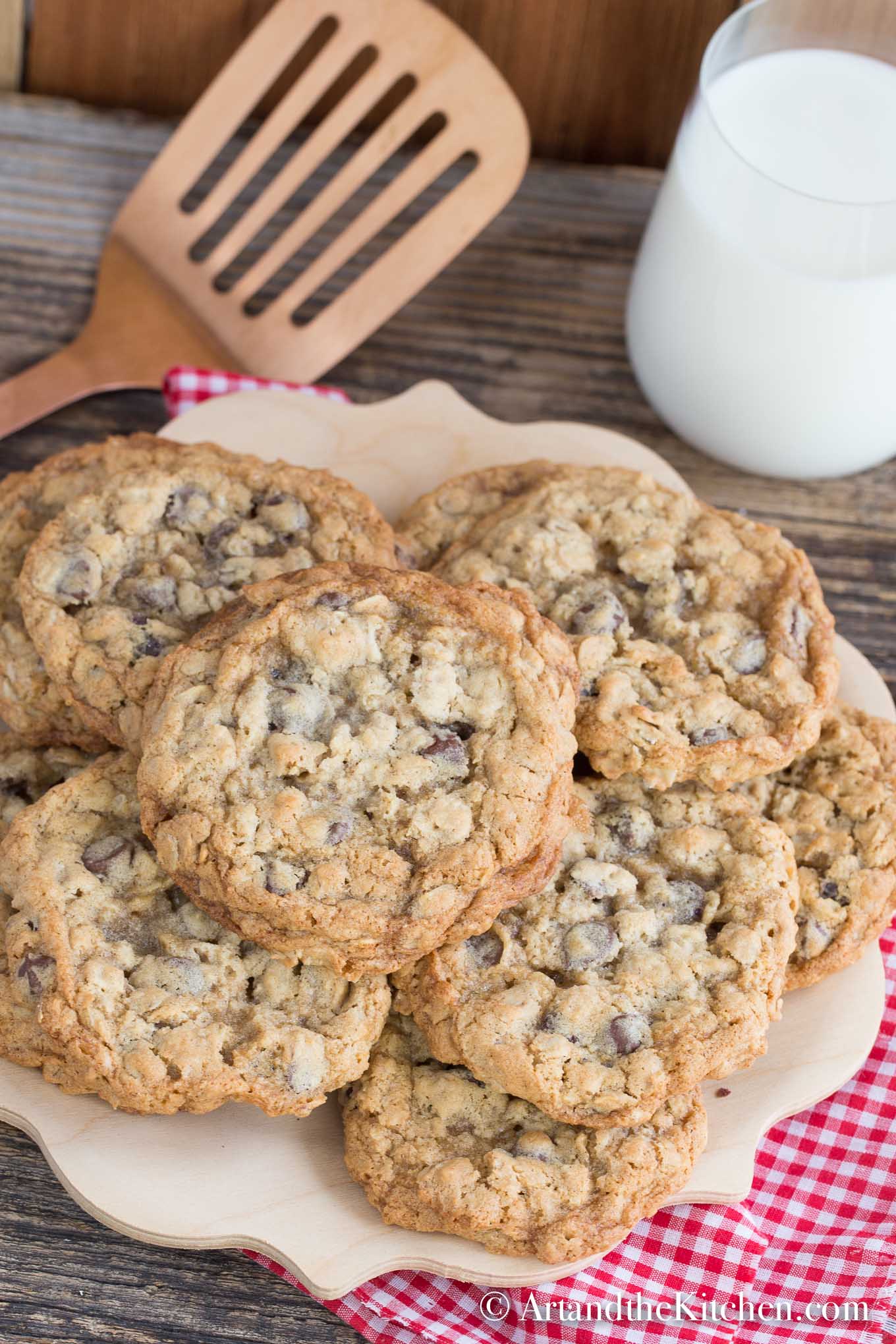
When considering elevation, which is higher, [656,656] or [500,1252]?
[656,656]

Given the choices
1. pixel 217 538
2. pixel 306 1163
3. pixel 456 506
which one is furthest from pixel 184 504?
pixel 306 1163

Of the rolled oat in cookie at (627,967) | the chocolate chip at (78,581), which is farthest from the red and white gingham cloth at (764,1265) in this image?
the chocolate chip at (78,581)

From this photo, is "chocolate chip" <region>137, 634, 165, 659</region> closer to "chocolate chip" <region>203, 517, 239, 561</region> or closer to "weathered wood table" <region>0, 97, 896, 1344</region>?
"chocolate chip" <region>203, 517, 239, 561</region>

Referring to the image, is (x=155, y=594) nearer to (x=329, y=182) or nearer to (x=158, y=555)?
(x=158, y=555)

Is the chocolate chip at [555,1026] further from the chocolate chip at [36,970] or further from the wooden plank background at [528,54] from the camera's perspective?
the wooden plank background at [528,54]

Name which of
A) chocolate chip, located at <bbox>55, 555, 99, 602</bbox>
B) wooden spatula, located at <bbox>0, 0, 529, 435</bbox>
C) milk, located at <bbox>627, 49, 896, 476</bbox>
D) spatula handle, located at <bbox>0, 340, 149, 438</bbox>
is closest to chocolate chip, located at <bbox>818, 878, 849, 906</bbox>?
milk, located at <bbox>627, 49, 896, 476</bbox>

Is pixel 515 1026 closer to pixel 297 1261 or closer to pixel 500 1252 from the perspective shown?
pixel 500 1252

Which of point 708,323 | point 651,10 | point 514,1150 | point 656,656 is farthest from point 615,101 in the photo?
point 514,1150
